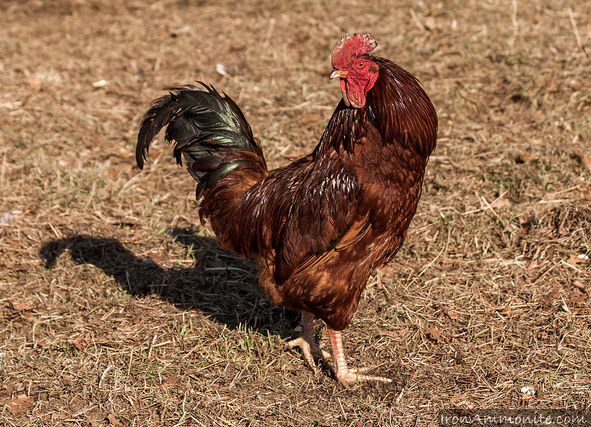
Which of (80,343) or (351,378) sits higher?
(351,378)

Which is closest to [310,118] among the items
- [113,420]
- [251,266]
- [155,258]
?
[251,266]

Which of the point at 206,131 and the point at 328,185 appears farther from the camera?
the point at 206,131

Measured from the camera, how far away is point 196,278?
18.1ft

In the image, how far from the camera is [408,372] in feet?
14.5

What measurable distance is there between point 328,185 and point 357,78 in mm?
711

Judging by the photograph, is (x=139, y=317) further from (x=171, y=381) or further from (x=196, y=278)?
(x=171, y=381)

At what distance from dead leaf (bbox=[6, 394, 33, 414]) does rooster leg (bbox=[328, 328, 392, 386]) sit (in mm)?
2132

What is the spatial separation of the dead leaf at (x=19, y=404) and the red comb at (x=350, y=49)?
3063 millimetres

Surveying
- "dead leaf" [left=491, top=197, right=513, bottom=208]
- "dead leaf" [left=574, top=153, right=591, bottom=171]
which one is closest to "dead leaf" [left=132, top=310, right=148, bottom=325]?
"dead leaf" [left=491, top=197, right=513, bottom=208]

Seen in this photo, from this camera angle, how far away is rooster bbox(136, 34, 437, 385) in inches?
149

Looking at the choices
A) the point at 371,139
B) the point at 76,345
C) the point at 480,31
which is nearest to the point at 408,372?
the point at 371,139

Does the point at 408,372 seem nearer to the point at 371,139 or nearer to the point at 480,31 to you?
the point at 371,139

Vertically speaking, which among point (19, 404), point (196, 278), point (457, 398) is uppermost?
point (457, 398)

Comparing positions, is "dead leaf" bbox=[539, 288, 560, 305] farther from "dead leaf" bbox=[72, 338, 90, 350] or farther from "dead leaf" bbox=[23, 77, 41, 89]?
"dead leaf" bbox=[23, 77, 41, 89]
